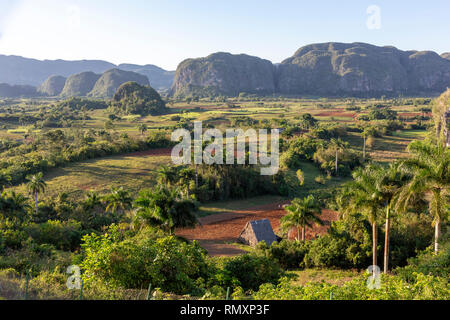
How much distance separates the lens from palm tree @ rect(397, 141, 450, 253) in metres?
13.6

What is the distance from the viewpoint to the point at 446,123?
55.0 m

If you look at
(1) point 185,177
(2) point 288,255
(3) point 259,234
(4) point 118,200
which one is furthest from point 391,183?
(1) point 185,177

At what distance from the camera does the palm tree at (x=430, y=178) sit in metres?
13.6

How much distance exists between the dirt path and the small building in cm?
119

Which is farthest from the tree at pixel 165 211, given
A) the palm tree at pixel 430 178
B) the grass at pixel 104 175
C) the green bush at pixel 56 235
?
the grass at pixel 104 175

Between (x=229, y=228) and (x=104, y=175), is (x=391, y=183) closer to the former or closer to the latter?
(x=229, y=228)

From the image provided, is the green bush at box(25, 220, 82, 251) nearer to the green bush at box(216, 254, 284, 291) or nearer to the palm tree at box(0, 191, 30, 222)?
the palm tree at box(0, 191, 30, 222)

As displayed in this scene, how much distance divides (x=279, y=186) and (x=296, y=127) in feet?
102

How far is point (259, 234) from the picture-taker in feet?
77.3

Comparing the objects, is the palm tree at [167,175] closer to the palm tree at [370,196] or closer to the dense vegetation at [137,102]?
the palm tree at [370,196]

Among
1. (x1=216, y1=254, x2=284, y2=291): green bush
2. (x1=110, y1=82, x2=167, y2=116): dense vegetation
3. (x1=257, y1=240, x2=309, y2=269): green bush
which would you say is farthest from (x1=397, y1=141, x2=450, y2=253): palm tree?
(x1=110, y1=82, x2=167, y2=116): dense vegetation

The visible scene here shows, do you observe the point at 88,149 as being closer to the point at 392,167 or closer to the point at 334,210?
the point at 334,210

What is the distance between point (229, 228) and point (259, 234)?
6.14 meters

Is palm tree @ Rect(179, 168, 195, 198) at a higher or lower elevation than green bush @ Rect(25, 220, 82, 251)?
higher
